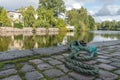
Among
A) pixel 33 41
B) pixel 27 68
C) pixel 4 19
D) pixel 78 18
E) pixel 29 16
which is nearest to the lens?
pixel 27 68

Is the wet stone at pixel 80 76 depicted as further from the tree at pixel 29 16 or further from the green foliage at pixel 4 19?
the tree at pixel 29 16

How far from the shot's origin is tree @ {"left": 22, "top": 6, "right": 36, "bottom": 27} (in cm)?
3183

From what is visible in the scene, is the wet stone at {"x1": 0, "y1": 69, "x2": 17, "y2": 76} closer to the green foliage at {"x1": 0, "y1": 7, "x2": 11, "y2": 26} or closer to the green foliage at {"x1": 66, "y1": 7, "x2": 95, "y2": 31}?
the green foliage at {"x1": 0, "y1": 7, "x2": 11, "y2": 26}

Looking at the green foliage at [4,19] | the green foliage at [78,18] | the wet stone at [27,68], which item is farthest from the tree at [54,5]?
the wet stone at [27,68]

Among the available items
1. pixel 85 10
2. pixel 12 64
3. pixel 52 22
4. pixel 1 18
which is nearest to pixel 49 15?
pixel 52 22

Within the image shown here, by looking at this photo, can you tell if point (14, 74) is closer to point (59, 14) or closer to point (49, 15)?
point (49, 15)

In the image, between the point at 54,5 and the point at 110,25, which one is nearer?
the point at 54,5

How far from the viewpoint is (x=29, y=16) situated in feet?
106

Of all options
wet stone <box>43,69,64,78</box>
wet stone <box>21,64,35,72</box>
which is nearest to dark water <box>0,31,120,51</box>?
wet stone <box>21,64,35,72</box>

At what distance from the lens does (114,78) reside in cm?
188

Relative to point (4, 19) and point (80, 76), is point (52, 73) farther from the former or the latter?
point (4, 19)

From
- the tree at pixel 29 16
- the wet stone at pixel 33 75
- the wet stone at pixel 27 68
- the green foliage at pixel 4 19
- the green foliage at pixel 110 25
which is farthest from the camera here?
the green foliage at pixel 110 25

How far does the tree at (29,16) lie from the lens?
104ft

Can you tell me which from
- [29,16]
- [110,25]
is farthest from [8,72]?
[110,25]
